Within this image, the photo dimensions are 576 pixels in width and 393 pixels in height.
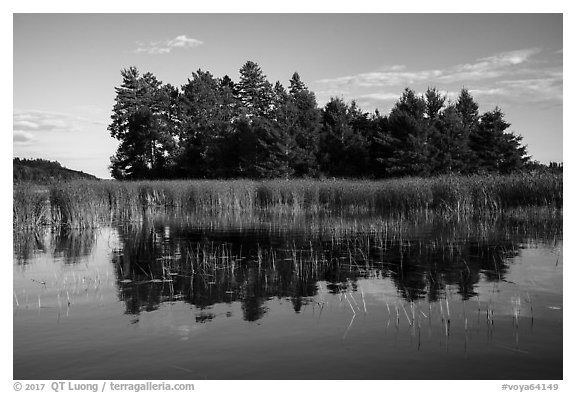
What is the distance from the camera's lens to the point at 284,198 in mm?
31297

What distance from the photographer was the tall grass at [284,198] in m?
21.5

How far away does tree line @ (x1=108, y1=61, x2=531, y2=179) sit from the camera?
1907 inches

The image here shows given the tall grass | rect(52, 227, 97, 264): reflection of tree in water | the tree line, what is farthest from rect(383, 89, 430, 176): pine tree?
rect(52, 227, 97, 264): reflection of tree in water

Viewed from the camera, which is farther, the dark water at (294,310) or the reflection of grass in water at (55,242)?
the reflection of grass in water at (55,242)

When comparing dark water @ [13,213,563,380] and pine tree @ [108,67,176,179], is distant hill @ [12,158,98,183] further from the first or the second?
pine tree @ [108,67,176,179]

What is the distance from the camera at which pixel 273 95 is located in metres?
69.9

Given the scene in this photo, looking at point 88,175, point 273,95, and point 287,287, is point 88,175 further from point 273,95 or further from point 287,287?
point 273,95

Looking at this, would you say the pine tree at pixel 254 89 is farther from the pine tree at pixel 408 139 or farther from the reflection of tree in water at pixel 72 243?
the reflection of tree in water at pixel 72 243

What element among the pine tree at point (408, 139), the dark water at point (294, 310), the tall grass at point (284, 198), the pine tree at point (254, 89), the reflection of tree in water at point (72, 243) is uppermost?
the pine tree at point (254, 89)

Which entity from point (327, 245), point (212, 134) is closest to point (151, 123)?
point (212, 134)

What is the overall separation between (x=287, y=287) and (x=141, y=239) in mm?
9117

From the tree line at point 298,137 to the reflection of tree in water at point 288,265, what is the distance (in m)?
29.0

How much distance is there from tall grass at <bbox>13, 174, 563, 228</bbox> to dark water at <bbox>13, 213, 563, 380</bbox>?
6529 millimetres

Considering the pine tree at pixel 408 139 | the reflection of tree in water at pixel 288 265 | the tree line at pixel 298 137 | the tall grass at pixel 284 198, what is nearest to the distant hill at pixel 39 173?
the tall grass at pixel 284 198
